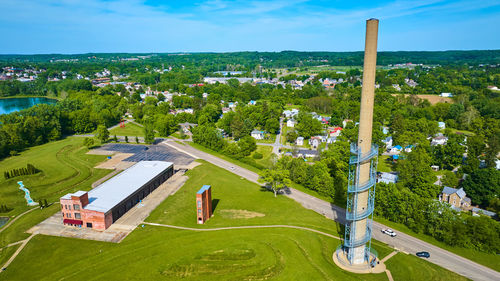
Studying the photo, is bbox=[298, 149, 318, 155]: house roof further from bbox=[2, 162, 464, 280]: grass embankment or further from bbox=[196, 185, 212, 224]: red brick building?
bbox=[196, 185, 212, 224]: red brick building

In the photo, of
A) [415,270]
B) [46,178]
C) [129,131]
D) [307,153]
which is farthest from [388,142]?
[46,178]

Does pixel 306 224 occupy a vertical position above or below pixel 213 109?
below

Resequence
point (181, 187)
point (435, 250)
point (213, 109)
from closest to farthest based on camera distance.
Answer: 1. point (435, 250)
2. point (181, 187)
3. point (213, 109)

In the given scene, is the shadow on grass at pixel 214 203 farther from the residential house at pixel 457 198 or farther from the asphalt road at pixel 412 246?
the residential house at pixel 457 198

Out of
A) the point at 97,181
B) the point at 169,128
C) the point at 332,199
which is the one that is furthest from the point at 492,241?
the point at 169,128

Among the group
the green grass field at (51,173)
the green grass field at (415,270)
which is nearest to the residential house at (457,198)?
the green grass field at (415,270)

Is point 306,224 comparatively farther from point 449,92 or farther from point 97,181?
point 449,92
